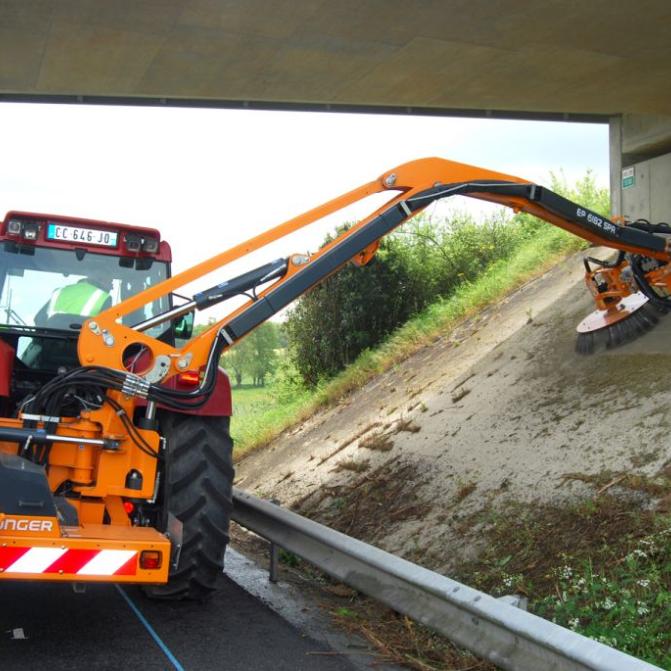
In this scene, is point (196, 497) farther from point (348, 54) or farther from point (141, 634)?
point (348, 54)

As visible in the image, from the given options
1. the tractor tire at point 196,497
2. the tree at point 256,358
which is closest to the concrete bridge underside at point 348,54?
the tractor tire at point 196,497

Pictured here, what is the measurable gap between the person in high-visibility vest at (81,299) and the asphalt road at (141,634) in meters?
2.13

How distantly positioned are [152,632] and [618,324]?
21.2 ft

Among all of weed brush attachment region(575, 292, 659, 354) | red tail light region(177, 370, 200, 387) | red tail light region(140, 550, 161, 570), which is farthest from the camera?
weed brush attachment region(575, 292, 659, 354)

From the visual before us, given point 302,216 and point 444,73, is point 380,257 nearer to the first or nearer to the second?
point 444,73

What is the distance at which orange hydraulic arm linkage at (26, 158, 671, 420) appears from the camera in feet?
19.3

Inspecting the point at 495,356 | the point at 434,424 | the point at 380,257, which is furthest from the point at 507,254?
the point at 434,424

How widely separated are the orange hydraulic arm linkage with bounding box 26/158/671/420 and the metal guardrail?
1497 millimetres

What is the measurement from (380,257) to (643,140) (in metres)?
5.96

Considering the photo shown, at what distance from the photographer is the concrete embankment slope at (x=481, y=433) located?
25.9ft

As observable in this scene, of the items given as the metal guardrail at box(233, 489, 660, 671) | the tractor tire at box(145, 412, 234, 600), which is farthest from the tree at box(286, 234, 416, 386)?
the tractor tire at box(145, 412, 234, 600)

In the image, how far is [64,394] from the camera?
5734 mm

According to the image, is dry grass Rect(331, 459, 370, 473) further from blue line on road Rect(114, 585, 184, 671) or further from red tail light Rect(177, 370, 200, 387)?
red tail light Rect(177, 370, 200, 387)

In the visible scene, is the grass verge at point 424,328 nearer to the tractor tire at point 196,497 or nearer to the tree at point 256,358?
the tree at point 256,358
